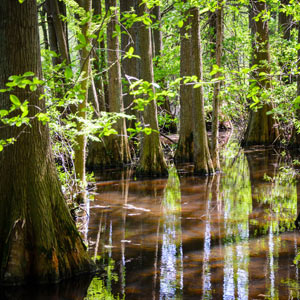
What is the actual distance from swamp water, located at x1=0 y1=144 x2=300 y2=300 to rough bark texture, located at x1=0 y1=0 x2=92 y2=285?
0.25m

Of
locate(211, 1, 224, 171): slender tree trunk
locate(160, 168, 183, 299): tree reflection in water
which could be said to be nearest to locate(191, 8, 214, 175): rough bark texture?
locate(211, 1, 224, 171): slender tree trunk

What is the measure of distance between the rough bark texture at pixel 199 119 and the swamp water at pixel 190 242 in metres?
1.15

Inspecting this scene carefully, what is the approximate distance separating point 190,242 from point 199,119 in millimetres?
7172

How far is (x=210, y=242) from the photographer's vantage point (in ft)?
22.6

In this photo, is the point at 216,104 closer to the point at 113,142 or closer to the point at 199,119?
the point at 199,119

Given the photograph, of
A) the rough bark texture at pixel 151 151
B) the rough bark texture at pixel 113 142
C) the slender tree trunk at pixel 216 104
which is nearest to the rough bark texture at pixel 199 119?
the slender tree trunk at pixel 216 104

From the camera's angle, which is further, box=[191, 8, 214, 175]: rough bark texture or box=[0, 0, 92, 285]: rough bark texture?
box=[191, 8, 214, 175]: rough bark texture

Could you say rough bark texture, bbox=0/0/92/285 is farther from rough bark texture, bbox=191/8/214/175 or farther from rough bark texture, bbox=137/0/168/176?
rough bark texture, bbox=191/8/214/175

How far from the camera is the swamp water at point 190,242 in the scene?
5090 mm

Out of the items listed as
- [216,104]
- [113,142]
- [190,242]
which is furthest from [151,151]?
[190,242]

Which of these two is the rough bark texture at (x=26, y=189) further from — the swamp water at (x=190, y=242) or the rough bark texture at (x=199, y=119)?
the rough bark texture at (x=199, y=119)

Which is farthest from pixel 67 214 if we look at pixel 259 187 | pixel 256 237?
pixel 259 187

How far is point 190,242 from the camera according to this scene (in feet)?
22.8

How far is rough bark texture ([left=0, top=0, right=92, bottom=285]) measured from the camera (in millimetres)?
5117
